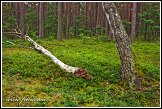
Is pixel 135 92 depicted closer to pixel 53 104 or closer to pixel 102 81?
pixel 102 81

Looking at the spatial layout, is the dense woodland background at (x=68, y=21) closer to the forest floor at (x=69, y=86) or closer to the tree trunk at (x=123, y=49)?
the forest floor at (x=69, y=86)

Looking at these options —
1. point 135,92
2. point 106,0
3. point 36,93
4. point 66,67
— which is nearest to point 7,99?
point 36,93

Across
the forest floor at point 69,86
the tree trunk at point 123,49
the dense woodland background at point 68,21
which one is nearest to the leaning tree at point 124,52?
the tree trunk at point 123,49

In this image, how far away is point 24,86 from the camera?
9086 millimetres

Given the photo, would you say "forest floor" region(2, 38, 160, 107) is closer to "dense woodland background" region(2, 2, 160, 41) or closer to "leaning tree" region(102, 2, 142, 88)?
"leaning tree" region(102, 2, 142, 88)

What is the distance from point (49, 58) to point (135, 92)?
549 centimetres

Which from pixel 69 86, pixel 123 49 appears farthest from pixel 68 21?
pixel 69 86

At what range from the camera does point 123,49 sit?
9578 mm

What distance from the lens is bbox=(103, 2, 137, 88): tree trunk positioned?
9.39 meters

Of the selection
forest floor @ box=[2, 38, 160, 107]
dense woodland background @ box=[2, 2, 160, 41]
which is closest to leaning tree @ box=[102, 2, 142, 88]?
forest floor @ box=[2, 38, 160, 107]

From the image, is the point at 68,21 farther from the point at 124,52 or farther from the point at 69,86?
the point at 69,86

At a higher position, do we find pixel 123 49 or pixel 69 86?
pixel 123 49

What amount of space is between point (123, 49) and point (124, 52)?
118mm

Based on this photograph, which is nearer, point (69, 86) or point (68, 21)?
point (69, 86)
